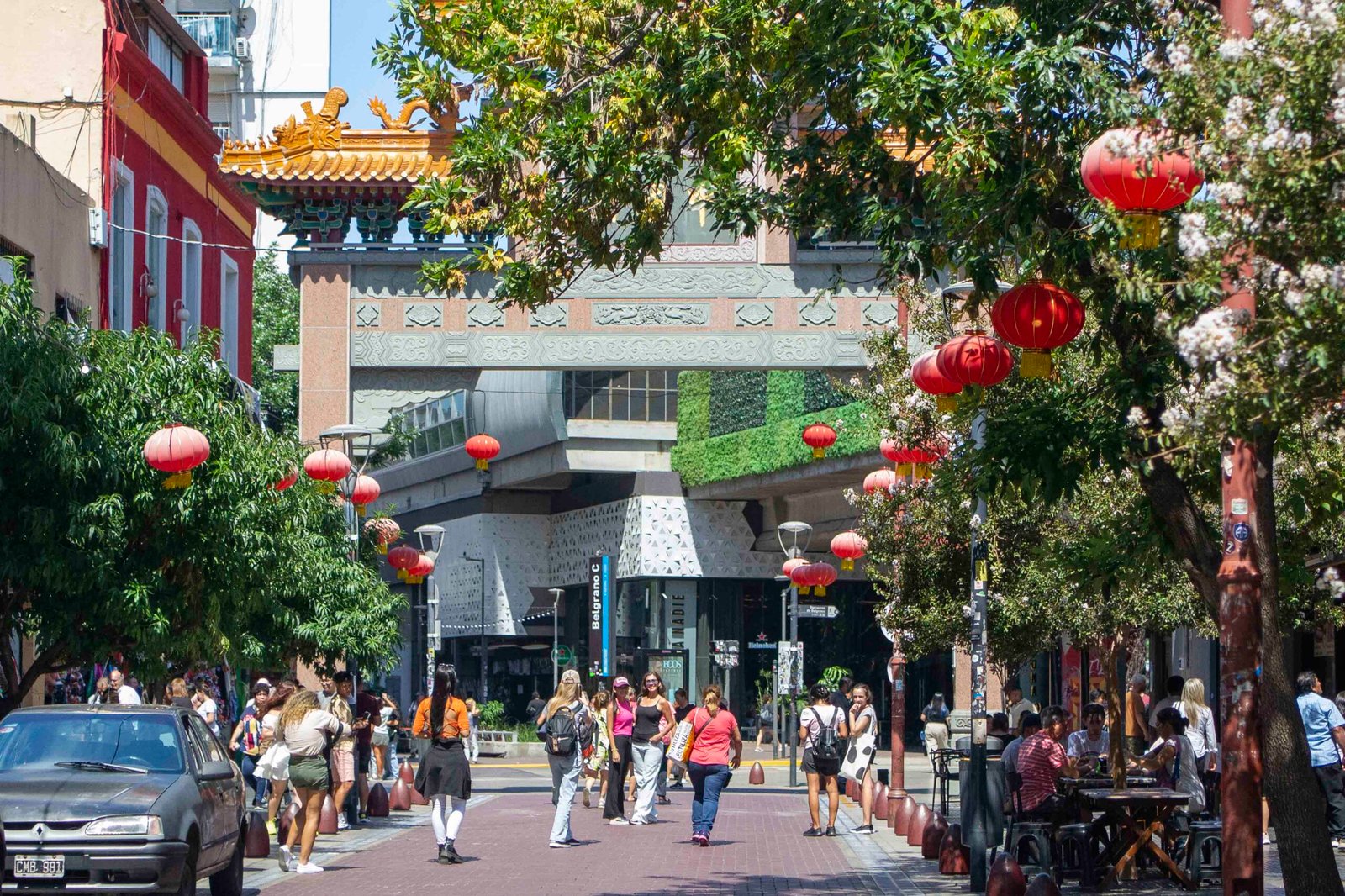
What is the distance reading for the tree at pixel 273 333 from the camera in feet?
165

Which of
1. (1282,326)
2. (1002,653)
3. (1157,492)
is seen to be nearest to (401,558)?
(1002,653)

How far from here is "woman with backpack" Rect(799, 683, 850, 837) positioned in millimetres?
20250

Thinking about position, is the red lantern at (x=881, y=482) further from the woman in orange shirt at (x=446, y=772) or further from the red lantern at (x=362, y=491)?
the woman in orange shirt at (x=446, y=772)

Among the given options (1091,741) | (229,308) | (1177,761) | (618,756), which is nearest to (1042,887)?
(1177,761)

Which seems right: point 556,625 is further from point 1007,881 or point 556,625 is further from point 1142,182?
point 1142,182

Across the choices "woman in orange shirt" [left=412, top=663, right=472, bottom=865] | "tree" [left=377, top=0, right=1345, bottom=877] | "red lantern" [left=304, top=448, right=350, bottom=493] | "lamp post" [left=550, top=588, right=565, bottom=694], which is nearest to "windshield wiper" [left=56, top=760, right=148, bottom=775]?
"tree" [left=377, top=0, right=1345, bottom=877]

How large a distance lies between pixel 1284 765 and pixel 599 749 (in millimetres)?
16640

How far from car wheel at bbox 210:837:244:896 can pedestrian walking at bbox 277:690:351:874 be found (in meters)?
2.46

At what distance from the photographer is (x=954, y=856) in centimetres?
1636

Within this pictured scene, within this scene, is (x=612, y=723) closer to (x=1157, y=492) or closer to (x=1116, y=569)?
(x=1116, y=569)

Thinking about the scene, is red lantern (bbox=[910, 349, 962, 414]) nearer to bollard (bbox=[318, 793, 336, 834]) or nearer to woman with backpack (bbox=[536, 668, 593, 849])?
woman with backpack (bbox=[536, 668, 593, 849])

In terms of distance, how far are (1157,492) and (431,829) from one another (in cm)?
1441

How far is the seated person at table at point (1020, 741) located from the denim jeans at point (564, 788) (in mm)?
4714

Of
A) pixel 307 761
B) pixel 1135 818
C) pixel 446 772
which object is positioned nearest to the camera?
pixel 1135 818
